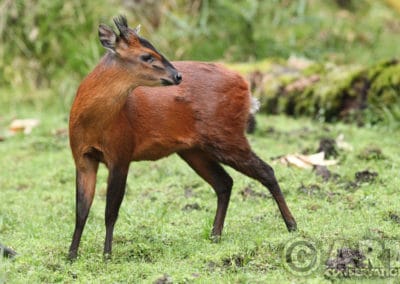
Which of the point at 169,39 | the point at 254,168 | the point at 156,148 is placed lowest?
the point at 169,39

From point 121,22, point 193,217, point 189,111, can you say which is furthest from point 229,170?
point 121,22

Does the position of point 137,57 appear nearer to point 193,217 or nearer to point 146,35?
point 193,217

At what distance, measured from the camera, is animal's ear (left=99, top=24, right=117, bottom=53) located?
5551 millimetres

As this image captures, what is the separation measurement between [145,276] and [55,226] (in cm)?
173

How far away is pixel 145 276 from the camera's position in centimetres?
521

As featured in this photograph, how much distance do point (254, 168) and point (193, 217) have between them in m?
0.88

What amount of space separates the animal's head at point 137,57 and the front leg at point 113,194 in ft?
1.99

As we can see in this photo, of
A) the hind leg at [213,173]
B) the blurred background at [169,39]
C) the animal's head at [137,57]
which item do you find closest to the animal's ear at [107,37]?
the animal's head at [137,57]

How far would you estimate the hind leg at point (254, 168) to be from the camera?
6090 millimetres

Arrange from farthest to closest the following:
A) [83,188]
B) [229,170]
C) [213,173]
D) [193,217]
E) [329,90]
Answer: [329,90]
[229,170]
[193,217]
[213,173]
[83,188]

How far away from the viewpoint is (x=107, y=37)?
5598 millimetres

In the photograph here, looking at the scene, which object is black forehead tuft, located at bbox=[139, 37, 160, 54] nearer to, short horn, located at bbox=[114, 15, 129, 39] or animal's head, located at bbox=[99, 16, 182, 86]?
animal's head, located at bbox=[99, 16, 182, 86]

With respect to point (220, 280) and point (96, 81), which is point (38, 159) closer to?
point (96, 81)

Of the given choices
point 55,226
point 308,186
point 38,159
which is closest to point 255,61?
point 38,159
